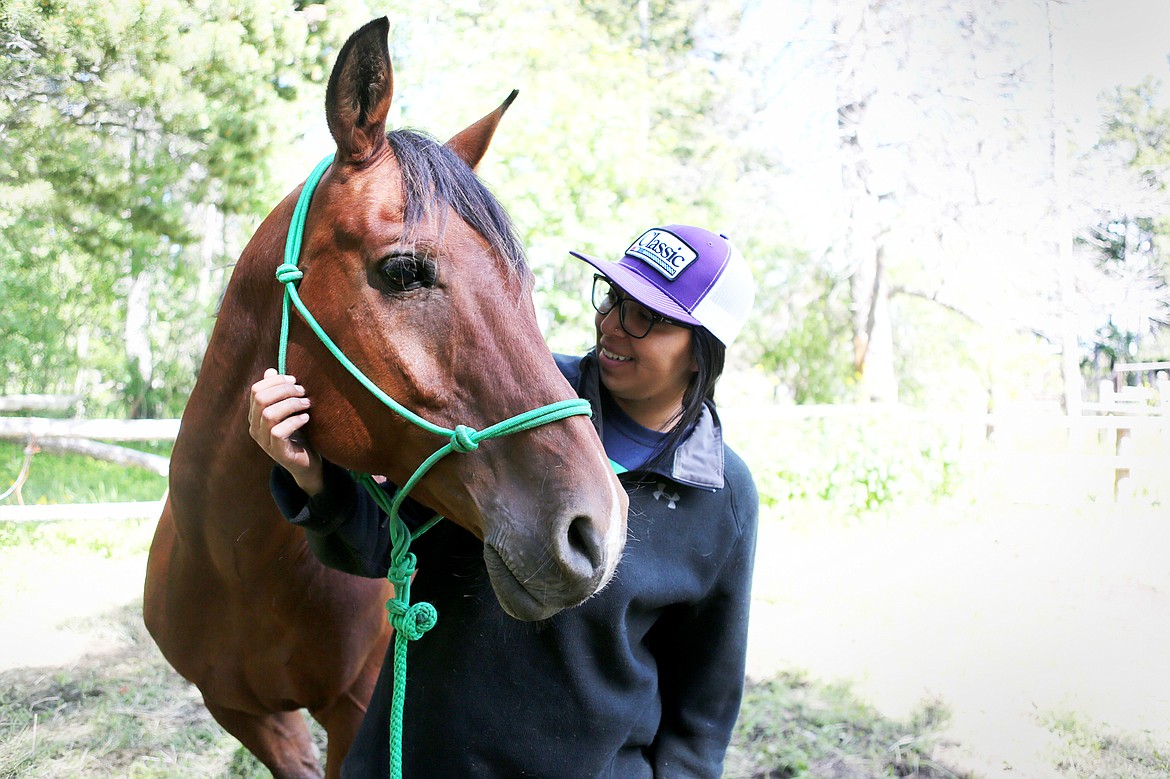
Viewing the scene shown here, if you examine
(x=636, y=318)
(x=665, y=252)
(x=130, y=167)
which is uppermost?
(x=130, y=167)

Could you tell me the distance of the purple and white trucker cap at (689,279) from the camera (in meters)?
1.49

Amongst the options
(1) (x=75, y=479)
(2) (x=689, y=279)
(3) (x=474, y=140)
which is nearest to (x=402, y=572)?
(2) (x=689, y=279)

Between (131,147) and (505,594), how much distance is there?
20.9 ft

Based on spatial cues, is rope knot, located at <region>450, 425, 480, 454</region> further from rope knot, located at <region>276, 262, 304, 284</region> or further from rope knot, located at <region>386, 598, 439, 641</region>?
rope knot, located at <region>276, 262, 304, 284</region>

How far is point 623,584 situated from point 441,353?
0.56 m

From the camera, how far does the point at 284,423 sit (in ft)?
4.03

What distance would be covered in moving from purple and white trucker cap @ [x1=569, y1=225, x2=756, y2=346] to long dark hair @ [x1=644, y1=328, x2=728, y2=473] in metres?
0.03

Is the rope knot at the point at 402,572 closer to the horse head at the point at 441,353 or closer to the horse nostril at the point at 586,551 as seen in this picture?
the horse head at the point at 441,353

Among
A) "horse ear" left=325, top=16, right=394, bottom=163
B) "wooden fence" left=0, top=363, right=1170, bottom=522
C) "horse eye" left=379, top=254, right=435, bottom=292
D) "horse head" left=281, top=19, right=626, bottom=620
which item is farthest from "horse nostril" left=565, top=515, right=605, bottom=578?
"wooden fence" left=0, top=363, right=1170, bottom=522

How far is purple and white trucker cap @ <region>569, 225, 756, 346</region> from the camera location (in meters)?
1.49

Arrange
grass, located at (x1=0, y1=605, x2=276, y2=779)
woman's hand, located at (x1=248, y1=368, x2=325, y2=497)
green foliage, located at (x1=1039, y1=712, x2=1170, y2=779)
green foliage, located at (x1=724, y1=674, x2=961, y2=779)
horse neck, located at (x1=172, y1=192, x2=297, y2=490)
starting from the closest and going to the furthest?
woman's hand, located at (x1=248, y1=368, x2=325, y2=497) < horse neck, located at (x1=172, y1=192, x2=297, y2=490) < grass, located at (x1=0, y1=605, x2=276, y2=779) < green foliage, located at (x1=724, y1=674, x2=961, y2=779) < green foliage, located at (x1=1039, y1=712, x2=1170, y2=779)

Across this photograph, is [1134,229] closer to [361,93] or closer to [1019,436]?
[1019,436]

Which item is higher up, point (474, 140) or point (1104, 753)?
point (474, 140)

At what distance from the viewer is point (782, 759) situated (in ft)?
11.7
